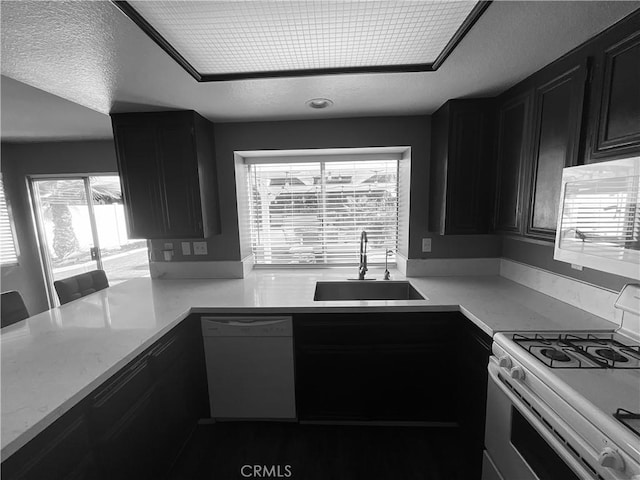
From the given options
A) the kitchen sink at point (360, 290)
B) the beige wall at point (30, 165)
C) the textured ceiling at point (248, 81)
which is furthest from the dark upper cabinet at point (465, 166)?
the beige wall at point (30, 165)

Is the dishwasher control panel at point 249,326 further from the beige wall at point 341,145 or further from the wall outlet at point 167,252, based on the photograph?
the wall outlet at point 167,252

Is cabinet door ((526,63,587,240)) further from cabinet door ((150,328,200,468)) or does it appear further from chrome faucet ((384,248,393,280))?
cabinet door ((150,328,200,468))

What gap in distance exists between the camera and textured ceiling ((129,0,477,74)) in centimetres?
95

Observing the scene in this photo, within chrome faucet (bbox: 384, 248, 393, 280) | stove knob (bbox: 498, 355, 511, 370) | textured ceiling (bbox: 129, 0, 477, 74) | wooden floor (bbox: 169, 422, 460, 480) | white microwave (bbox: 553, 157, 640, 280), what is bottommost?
wooden floor (bbox: 169, 422, 460, 480)

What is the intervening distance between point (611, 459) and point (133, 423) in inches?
68.5

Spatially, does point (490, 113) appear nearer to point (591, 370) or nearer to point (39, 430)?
point (591, 370)

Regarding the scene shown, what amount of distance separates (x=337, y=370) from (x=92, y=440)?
1232 mm

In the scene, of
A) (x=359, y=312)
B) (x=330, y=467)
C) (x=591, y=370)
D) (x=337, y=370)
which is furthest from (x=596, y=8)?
(x=330, y=467)

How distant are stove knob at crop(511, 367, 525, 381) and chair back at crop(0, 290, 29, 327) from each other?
2.83 m

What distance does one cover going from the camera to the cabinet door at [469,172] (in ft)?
5.91

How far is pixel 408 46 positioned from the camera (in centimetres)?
121

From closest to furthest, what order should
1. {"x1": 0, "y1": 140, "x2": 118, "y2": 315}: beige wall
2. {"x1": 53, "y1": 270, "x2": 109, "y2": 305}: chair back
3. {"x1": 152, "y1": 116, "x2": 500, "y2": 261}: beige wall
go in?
{"x1": 53, "y1": 270, "x2": 109, "y2": 305}: chair back, {"x1": 152, "y1": 116, "x2": 500, "y2": 261}: beige wall, {"x1": 0, "y1": 140, "x2": 118, "y2": 315}: beige wall

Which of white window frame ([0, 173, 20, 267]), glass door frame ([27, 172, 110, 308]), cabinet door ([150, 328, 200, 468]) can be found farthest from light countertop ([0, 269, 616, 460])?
white window frame ([0, 173, 20, 267])

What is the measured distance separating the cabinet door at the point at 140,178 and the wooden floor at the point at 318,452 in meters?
1.53
